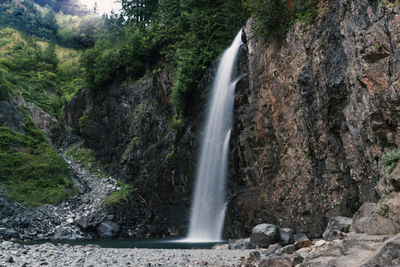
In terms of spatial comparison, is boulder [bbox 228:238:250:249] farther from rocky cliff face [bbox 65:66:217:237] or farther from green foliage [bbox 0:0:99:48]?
green foliage [bbox 0:0:99:48]

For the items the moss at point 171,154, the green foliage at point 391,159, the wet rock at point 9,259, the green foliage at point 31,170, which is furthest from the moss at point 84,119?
the green foliage at point 391,159

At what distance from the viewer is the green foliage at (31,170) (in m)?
23.4

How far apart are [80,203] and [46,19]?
208 feet

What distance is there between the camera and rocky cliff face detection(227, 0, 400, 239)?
10.1 metres

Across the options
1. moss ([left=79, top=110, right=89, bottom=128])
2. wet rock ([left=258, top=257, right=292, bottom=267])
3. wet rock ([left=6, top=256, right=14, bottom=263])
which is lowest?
wet rock ([left=6, top=256, right=14, bottom=263])

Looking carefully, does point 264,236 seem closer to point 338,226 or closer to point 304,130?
point 338,226

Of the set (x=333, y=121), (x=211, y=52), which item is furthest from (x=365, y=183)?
(x=211, y=52)

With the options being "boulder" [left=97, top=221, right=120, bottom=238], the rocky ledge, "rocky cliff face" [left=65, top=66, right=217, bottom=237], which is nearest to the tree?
"rocky cliff face" [left=65, top=66, right=217, bottom=237]

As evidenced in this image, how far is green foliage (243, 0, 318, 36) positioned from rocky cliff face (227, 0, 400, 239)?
56 centimetres

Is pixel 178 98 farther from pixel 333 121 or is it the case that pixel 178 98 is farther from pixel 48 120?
pixel 48 120

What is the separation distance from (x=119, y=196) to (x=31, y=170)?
7.73m

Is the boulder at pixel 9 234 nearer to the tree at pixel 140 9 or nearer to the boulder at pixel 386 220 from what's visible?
the boulder at pixel 386 220

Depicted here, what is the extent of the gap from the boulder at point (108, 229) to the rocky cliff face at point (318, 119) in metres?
8.18

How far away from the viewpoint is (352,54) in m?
11.6
